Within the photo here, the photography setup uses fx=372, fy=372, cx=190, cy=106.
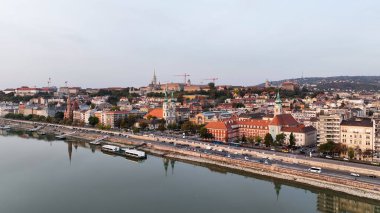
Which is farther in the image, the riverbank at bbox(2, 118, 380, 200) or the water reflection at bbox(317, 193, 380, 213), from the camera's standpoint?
the riverbank at bbox(2, 118, 380, 200)

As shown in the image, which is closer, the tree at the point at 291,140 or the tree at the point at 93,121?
the tree at the point at 291,140

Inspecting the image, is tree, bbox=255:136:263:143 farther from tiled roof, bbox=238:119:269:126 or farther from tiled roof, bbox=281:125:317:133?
tiled roof, bbox=281:125:317:133

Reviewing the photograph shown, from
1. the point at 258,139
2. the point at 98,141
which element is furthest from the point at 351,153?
the point at 98,141

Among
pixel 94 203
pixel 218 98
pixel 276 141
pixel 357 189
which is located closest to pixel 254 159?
pixel 276 141

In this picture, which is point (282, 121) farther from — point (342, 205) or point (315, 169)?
point (342, 205)

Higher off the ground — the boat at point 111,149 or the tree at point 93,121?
the tree at point 93,121

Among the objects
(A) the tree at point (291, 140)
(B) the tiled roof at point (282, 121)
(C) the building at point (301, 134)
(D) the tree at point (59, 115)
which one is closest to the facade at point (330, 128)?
(C) the building at point (301, 134)

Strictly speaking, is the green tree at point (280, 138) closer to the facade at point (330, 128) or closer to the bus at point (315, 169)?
the facade at point (330, 128)

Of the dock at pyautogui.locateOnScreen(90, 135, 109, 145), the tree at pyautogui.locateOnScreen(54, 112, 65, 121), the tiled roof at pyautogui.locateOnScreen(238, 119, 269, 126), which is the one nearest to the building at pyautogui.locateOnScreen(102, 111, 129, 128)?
the dock at pyautogui.locateOnScreen(90, 135, 109, 145)

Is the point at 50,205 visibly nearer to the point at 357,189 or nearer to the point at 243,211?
the point at 243,211
